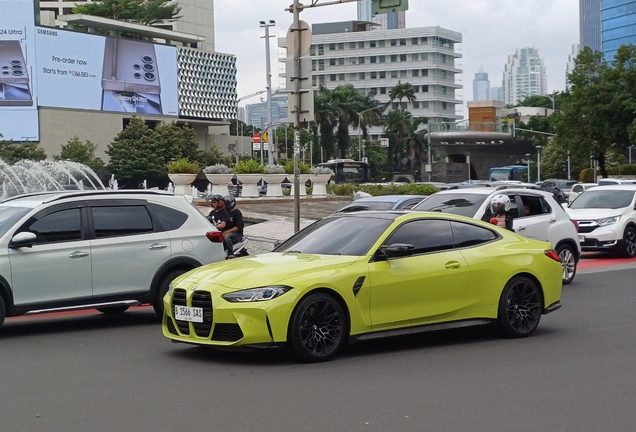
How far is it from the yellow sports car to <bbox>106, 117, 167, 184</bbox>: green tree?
8118 cm

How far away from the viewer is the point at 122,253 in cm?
1173

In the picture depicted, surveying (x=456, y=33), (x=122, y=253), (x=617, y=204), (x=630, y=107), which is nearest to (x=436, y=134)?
(x=630, y=107)

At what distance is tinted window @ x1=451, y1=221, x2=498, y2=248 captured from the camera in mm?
10203

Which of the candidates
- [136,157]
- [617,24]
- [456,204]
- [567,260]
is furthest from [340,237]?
[617,24]

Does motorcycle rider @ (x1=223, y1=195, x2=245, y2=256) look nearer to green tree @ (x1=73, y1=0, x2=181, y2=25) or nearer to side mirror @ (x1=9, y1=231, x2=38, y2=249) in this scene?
side mirror @ (x1=9, y1=231, x2=38, y2=249)

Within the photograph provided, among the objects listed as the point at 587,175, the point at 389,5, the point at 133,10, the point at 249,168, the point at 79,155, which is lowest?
the point at 587,175

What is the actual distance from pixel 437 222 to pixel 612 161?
7922 cm

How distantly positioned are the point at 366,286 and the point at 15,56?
278ft

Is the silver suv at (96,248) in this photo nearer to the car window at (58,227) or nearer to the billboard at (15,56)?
the car window at (58,227)

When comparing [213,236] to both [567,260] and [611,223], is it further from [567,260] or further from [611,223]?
[611,223]

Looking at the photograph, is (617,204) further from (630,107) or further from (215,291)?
(630,107)

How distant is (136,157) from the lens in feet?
298

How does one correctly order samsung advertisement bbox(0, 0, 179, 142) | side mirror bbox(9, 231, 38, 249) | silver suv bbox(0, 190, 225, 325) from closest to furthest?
side mirror bbox(9, 231, 38, 249), silver suv bbox(0, 190, 225, 325), samsung advertisement bbox(0, 0, 179, 142)

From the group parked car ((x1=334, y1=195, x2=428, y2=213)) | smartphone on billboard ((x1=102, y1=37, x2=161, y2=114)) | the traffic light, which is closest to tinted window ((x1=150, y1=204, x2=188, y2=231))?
parked car ((x1=334, y1=195, x2=428, y2=213))
